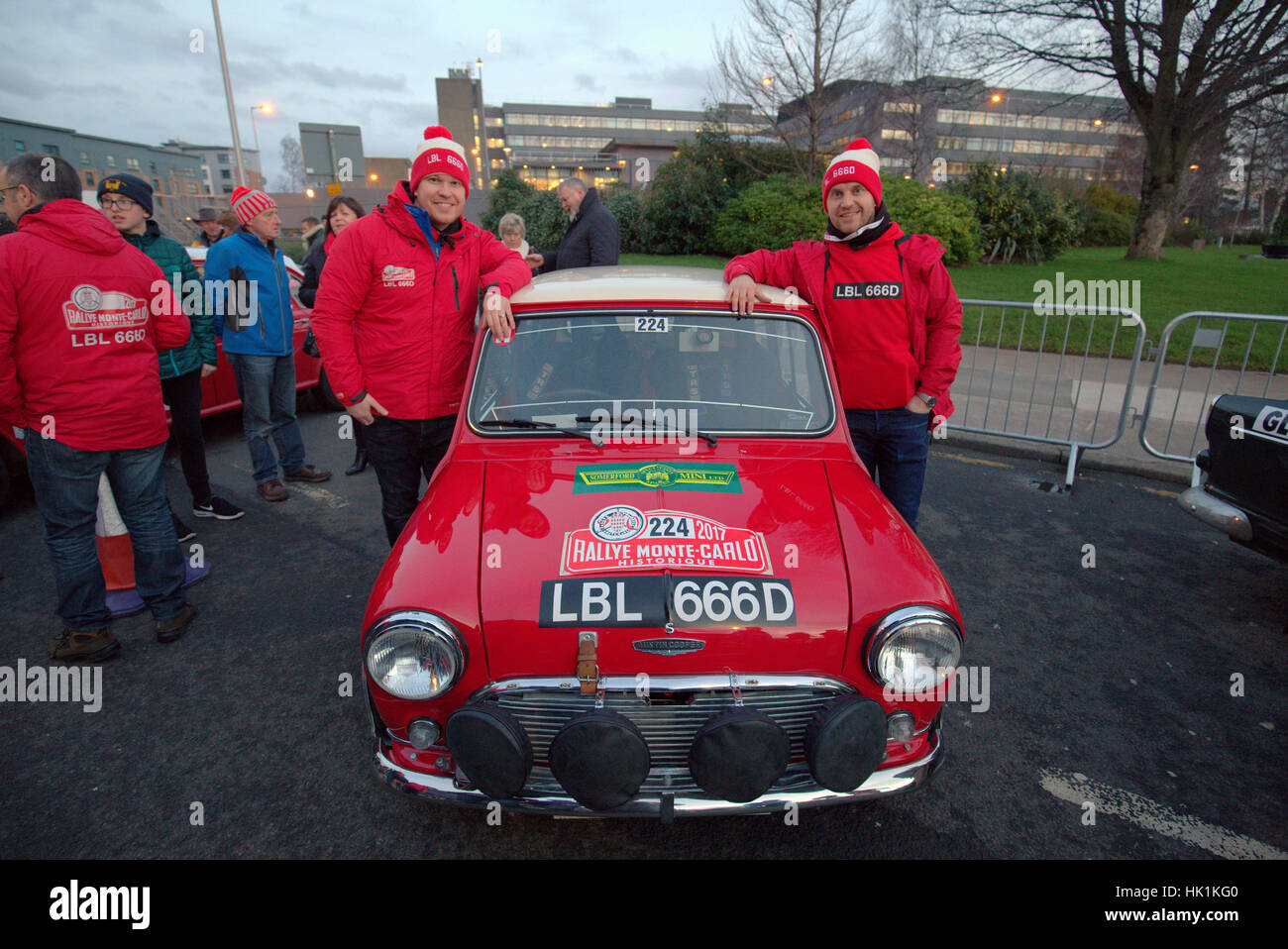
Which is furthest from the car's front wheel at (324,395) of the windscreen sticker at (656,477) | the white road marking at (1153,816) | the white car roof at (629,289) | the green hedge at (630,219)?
the green hedge at (630,219)

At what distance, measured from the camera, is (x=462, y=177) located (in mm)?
3412

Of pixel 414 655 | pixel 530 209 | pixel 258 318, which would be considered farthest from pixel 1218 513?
pixel 530 209

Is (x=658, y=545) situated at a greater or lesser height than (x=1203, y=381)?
greater

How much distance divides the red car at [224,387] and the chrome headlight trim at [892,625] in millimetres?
4056

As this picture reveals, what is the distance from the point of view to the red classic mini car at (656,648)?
1972mm

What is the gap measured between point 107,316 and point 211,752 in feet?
6.84

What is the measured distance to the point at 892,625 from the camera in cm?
204

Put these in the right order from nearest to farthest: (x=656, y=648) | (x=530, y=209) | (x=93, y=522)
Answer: (x=656, y=648) < (x=93, y=522) < (x=530, y=209)

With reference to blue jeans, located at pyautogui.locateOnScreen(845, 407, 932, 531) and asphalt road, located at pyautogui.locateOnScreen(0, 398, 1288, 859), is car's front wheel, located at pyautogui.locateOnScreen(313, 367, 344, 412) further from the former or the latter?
blue jeans, located at pyautogui.locateOnScreen(845, 407, 932, 531)

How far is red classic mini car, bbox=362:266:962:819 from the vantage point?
197 centimetres

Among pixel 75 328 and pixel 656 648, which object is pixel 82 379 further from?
pixel 656 648

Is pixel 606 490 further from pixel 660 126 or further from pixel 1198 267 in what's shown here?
pixel 660 126

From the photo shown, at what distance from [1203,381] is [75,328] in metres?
11.0
